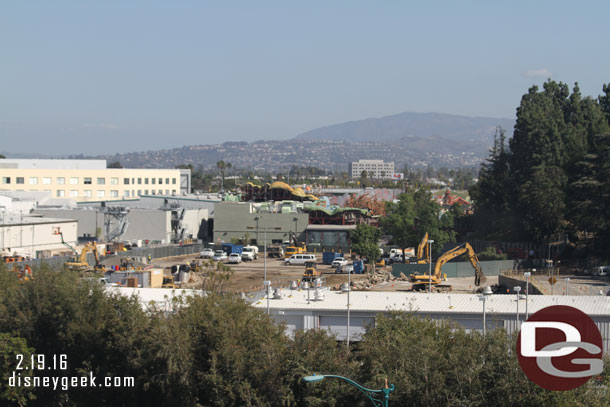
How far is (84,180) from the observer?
107188 mm

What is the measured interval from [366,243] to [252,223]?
61.7 ft

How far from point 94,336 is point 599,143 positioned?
48065 mm

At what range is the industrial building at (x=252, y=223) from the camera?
79.3 m

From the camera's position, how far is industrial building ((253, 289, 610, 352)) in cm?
2798

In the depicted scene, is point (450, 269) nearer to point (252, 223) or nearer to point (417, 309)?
point (417, 309)

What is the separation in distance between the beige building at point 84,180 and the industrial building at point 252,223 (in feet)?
101

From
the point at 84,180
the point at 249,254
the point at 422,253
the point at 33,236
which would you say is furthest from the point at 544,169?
the point at 84,180

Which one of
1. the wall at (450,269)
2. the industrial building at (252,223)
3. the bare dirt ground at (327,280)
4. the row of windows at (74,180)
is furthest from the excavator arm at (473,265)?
the row of windows at (74,180)

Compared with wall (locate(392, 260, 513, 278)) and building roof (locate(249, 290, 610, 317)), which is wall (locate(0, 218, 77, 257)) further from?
building roof (locate(249, 290, 610, 317))

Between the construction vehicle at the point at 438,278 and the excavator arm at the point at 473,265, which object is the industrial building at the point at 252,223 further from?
the excavator arm at the point at 473,265

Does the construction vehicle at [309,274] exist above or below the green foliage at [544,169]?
below

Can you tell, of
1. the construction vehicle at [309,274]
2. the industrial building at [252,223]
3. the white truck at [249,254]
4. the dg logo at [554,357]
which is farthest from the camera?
the industrial building at [252,223]

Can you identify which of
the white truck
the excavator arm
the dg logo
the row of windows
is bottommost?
the white truck

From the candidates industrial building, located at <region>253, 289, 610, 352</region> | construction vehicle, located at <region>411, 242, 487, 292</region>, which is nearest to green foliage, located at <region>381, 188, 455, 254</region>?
construction vehicle, located at <region>411, 242, 487, 292</region>
